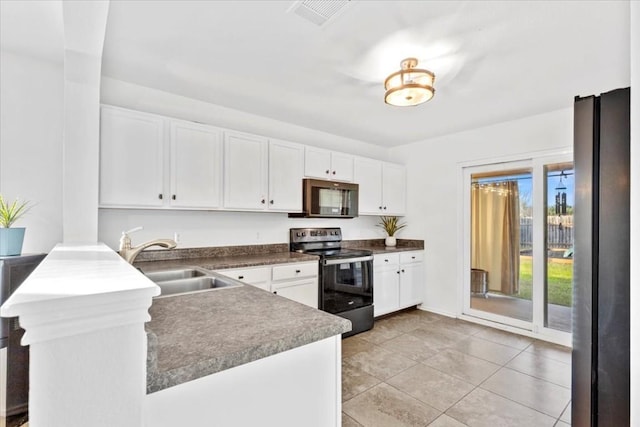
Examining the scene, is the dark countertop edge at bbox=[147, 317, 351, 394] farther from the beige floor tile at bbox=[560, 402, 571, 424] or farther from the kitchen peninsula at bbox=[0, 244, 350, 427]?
the beige floor tile at bbox=[560, 402, 571, 424]

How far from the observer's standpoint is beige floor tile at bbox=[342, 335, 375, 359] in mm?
3107

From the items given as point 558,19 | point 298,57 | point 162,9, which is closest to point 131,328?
point 162,9

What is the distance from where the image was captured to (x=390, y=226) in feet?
16.0

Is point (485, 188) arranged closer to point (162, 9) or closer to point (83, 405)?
point (162, 9)

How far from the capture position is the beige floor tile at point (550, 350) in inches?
120

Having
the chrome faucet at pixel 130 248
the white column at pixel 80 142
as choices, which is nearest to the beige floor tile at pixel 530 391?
the chrome faucet at pixel 130 248

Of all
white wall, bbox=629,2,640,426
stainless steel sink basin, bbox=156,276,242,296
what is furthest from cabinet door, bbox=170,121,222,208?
white wall, bbox=629,2,640,426

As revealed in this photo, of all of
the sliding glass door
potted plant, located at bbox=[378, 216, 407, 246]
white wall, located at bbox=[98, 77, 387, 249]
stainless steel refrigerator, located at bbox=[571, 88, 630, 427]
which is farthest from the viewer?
potted plant, located at bbox=[378, 216, 407, 246]

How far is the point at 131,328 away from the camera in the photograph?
0.54m

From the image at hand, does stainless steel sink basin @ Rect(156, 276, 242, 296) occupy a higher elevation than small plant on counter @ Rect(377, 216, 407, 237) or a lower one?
lower

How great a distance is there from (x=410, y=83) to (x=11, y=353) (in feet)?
10.3

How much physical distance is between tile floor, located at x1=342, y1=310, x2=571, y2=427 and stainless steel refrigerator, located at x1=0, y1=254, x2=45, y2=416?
198 cm

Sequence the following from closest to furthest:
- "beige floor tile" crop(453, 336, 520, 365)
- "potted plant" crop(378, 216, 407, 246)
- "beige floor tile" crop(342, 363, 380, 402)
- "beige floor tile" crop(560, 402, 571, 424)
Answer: "beige floor tile" crop(560, 402, 571, 424), "beige floor tile" crop(342, 363, 380, 402), "beige floor tile" crop(453, 336, 520, 365), "potted plant" crop(378, 216, 407, 246)

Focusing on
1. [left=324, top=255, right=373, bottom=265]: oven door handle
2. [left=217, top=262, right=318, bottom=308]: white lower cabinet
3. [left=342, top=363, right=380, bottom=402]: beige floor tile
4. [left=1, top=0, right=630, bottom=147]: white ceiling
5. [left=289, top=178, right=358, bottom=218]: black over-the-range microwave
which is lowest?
[left=342, top=363, right=380, bottom=402]: beige floor tile
